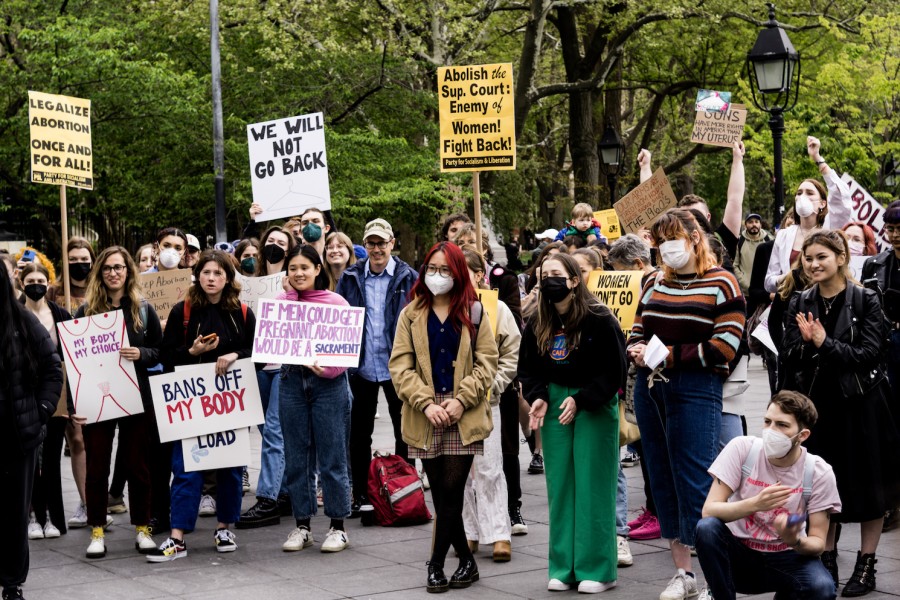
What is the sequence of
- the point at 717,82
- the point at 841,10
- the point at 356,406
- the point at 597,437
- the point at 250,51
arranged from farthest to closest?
the point at 717,82
the point at 841,10
the point at 250,51
the point at 356,406
the point at 597,437

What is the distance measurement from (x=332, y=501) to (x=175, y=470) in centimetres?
106

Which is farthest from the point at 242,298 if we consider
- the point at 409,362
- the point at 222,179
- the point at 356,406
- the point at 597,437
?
the point at 222,179

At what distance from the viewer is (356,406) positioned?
9148mm

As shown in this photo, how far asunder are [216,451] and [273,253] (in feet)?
7.43

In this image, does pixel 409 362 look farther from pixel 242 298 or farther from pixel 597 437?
pixel 242 298

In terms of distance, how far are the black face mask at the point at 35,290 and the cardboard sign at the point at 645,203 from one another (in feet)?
17.7

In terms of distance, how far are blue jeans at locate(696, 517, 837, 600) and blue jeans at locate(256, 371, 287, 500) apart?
4.20 metres

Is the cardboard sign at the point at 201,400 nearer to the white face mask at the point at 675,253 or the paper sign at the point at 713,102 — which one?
the white face mask at the point at 675,253

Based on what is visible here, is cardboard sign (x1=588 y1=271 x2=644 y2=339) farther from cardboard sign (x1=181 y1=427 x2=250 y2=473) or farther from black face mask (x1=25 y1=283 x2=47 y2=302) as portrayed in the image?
black face mask (x1=25 y1=283 x2=47 y2=302)

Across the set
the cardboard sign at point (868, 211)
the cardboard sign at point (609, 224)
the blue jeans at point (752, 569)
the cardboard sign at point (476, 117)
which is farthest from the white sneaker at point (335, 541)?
the cardboard sign at point (609, 224)

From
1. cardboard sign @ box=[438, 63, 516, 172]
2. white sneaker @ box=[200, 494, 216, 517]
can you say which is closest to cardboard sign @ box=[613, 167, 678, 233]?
cardboard sign @ box=[438, 63, 516, 172]

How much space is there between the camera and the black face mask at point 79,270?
9570 mm

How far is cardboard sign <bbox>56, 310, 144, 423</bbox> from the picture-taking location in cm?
831

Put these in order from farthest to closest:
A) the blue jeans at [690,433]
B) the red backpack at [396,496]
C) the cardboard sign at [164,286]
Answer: the cardboard sign at [164,286] → the red backpack at [396,496] → the blue jeans at [690,433]
